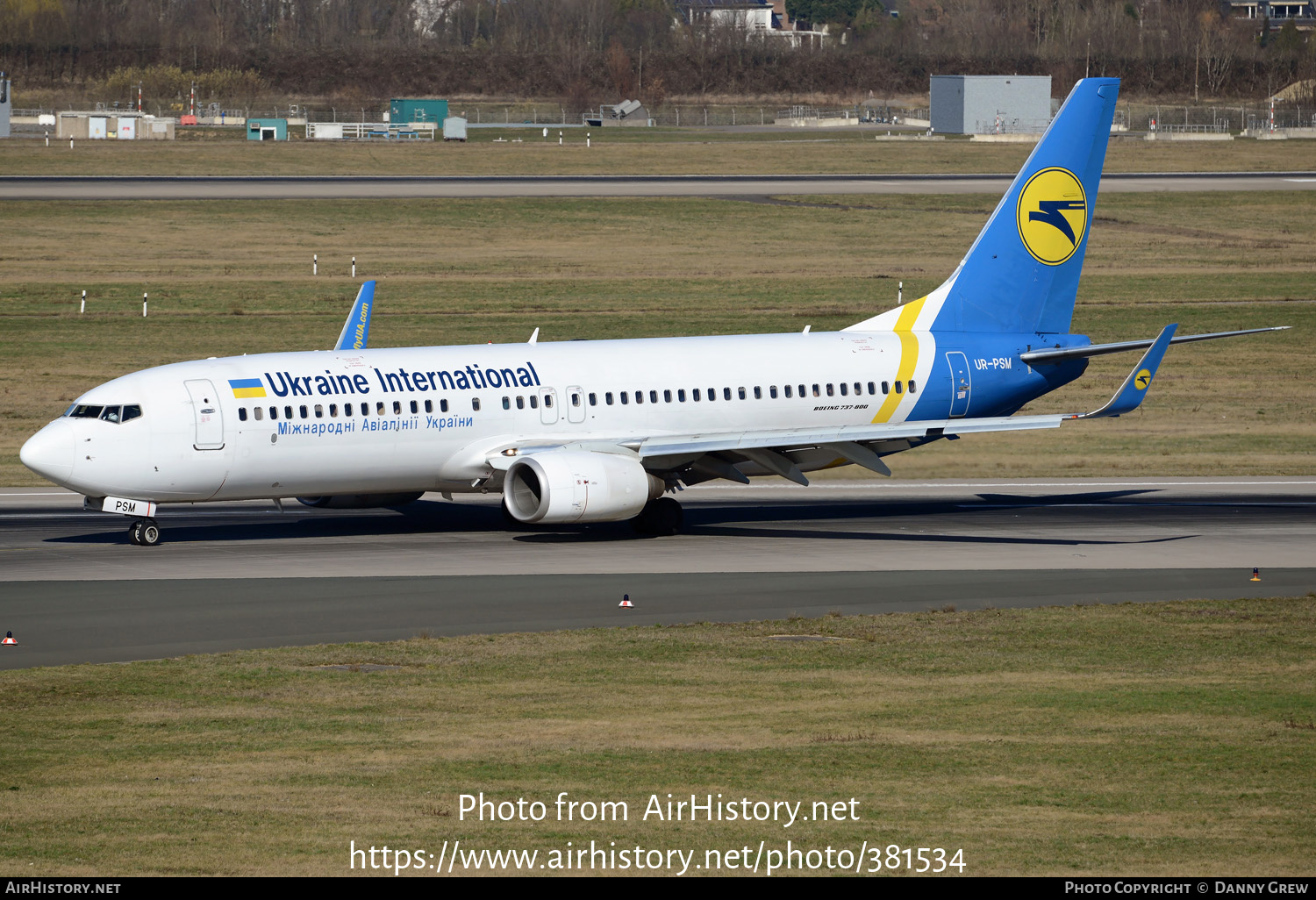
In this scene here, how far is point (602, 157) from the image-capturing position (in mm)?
139875

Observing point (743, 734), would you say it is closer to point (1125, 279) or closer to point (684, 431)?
point (684, 431)

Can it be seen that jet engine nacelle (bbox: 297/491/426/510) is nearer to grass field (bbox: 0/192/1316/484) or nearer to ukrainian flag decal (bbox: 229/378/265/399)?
ukrainian flag decal (bbox: 229/378/265/399)

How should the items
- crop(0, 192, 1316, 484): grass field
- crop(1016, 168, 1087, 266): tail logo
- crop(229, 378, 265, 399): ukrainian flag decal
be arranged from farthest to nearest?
crop(0, 192, 1316, 484): grass field < crop(1016, 168, 1087, 266): tail logo < crop(229, 378, 265, 399): ukrainian flag decal

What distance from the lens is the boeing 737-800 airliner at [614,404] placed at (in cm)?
3994

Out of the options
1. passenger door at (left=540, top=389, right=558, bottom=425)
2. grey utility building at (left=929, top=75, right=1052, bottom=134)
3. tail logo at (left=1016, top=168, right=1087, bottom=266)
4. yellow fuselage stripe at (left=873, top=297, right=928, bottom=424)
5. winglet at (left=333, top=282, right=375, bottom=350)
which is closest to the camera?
passenger door at (left=540, top=389, right=558, bottom=425)

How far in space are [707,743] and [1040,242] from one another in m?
30.0

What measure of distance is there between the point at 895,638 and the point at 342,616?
1000 cm

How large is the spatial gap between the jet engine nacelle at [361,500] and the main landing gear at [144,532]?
3.57 metres

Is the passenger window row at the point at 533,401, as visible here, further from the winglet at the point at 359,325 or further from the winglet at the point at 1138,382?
the winglet at the point at 1138,382

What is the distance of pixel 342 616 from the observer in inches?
1293

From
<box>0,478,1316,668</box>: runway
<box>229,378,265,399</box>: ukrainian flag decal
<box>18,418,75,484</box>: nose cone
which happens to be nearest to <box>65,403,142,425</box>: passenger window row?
<box>18,418,75,484</box>: nose cone

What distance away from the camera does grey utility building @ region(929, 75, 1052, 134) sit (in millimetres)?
161125

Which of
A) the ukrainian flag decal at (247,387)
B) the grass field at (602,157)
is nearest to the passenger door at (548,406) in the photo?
the ukrainian flag decal at (247,387)

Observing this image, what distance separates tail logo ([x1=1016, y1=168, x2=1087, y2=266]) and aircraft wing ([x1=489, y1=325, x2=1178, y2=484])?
7.95 meters
